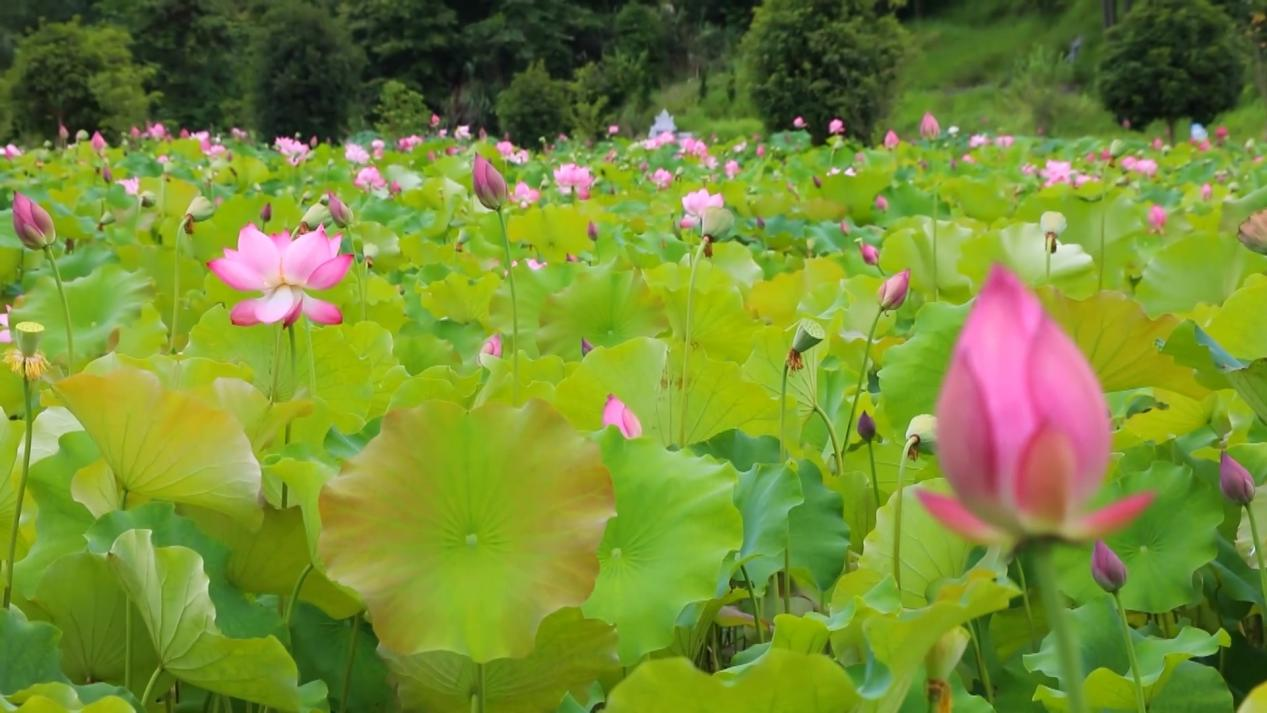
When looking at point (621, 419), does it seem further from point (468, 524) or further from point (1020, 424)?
point (1020, 424)

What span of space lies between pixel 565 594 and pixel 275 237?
0.45 m

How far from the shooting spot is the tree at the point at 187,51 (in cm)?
1956

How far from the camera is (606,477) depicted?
0.47 meters

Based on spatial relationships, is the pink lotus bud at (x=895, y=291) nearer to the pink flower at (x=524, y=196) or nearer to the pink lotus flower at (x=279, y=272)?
the pink lotus flower at (x=279, y=272)

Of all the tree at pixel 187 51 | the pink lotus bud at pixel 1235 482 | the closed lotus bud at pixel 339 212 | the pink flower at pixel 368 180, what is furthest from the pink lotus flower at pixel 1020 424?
the tree at pixel 187 51

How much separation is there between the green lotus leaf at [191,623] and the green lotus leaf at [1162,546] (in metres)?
0.42

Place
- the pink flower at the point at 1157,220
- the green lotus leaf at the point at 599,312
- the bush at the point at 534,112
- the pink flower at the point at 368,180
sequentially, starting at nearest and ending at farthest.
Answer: the green lotus leaf at the point at 599,312 < the pink flower at the point at 1157,220 < the pink flower at the point at 368,180 < the bush at the point at 534,112

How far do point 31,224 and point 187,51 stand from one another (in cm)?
2086

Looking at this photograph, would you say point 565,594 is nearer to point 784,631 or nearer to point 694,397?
point 784,631

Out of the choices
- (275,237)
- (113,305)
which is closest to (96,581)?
(275,237)

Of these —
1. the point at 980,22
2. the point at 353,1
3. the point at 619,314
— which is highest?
the point at 619,314

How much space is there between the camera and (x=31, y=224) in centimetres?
87

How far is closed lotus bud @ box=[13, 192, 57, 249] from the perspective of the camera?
870 millimetres

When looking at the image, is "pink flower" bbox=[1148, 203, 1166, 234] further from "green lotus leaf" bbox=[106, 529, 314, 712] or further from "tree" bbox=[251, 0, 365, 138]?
"tree" bbox=[251, 0, 365, 138]
